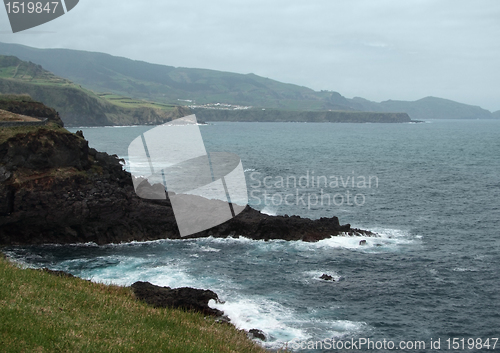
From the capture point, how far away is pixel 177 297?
822 inches

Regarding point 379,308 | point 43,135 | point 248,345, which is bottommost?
point 379,308

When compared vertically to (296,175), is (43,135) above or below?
above

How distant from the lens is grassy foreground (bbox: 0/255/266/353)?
460 inches

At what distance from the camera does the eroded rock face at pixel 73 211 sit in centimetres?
3466

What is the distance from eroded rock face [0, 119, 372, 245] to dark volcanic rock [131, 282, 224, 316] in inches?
587

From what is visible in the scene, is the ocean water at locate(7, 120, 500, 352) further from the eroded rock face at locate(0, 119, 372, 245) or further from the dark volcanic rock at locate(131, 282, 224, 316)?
the eroded rock face at locate(0, 119, 372, 245)

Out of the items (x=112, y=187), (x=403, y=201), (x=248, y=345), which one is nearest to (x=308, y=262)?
(x=248, y=345)

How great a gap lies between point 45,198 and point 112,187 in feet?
18.4

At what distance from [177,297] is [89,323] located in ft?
25.0

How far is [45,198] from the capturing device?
35531mm

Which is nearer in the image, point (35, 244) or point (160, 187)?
point (35, 244)

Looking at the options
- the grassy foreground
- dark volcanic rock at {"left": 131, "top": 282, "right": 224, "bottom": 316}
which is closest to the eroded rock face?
dark volcanic rock at {"left": 131, "top": 282, "right": 224, "bottom": 316}

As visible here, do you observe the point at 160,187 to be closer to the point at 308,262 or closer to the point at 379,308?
the point at 308,262

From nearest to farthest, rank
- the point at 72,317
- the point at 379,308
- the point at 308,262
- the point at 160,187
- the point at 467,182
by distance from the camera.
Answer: the point at 72,317 < the point at 379,308 < the point at 308,262 < the point at 160,187 < the point at 467,182
